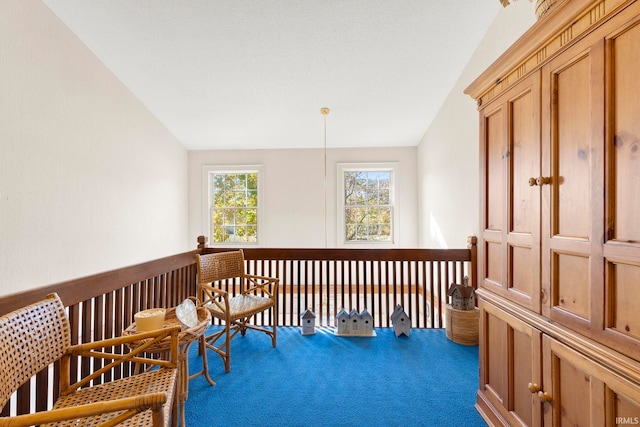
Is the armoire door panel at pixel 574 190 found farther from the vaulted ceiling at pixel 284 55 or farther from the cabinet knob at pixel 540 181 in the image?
the vaulted ceiling at pixel 284 55

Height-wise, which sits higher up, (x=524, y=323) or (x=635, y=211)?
(x=635, y=211)

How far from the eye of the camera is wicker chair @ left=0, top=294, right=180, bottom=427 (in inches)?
33.3

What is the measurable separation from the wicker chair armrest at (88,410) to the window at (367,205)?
13.9 feet

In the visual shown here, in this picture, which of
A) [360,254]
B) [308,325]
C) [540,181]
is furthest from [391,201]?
[540,181]

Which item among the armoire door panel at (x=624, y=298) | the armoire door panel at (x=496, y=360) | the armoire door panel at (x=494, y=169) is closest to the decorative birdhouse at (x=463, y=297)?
the armoire door panel at (x=496, y=360)

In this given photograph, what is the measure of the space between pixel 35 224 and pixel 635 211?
355 centimetres

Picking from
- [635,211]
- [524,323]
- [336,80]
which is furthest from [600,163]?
[336,80]

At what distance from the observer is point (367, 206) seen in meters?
5.08

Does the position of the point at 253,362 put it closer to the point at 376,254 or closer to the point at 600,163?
the point at 376,254

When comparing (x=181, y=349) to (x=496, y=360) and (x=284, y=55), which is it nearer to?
(x=496, y=360)

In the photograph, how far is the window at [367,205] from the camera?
5047 mm

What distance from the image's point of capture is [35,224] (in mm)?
2322

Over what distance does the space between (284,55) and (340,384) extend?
115 inches

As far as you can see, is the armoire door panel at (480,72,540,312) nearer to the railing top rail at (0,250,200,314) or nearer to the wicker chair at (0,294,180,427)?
the wicker chair at (0,294,180,427)
